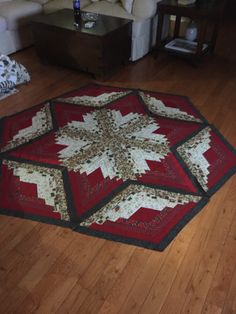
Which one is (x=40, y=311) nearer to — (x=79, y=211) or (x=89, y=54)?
(x=79, y=211)

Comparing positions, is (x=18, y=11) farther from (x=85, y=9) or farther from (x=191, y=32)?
(x=191, y=32)

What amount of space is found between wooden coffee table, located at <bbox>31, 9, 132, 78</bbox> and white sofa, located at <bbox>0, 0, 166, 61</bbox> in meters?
0.18

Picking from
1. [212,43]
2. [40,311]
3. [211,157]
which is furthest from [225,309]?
[212,43]

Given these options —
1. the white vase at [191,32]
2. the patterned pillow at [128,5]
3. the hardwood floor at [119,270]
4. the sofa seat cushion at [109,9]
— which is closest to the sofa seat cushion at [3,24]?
the sofa seat cushion at [109,9]

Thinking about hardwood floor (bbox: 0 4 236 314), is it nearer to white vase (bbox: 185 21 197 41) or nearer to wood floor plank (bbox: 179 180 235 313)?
wood floor plank (bbox: 179 180 235 313)

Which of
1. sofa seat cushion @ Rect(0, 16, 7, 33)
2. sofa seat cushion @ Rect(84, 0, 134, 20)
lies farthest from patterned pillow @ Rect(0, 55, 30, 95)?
sofa seat cushion @ Rect(84, 0, 134, 20)

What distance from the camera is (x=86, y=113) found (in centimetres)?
251

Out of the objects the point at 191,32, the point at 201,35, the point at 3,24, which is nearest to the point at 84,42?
the point at 3,24

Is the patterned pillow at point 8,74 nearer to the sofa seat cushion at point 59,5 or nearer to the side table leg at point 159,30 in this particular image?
the sofa seat cushion at point 59,5

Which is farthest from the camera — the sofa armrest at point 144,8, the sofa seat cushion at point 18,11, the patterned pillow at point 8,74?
the sofa seat cushion at point 18,11

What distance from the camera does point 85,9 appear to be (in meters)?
3.31

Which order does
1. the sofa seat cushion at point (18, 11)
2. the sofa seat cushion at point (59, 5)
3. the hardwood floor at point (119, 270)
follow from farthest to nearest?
the sofa seat cushion at point (59, 5) < the sofa seat cushion at point (18, 11) < the hardwood floor at point (119, 270)

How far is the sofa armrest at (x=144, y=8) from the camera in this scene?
10.0 ft

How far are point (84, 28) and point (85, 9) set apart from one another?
0.66 m
